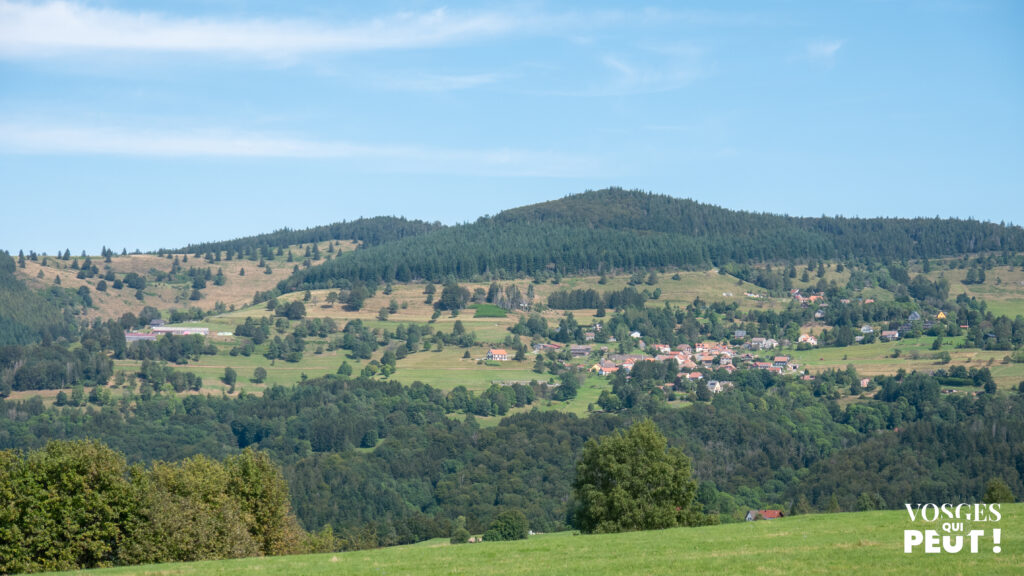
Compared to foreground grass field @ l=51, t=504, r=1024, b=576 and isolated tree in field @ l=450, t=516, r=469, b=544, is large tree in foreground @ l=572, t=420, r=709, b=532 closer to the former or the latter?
foreground grass field @ l=51, t=504, r=1024, b=576

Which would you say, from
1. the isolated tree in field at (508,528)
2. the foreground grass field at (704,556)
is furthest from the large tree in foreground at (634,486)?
the isolated tree in field at (508,528)

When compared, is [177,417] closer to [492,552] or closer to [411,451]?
[411,451]

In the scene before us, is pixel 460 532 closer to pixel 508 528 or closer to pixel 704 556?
pixel 508 528

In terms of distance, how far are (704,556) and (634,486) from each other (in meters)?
28.9

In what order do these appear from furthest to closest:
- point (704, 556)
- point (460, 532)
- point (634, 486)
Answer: point (460, 532), point (634, 486), point (704, 556)

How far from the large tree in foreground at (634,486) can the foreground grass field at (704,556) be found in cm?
1417

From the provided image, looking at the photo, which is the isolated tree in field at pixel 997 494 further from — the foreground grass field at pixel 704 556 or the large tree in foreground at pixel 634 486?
the foreground grass field at pixel 704 556

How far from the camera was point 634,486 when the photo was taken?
6881cm

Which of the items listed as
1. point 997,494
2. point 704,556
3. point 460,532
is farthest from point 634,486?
point 460,532

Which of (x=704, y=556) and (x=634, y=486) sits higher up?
(x=704, y=556)

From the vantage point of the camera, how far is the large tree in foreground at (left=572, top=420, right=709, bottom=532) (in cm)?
6719

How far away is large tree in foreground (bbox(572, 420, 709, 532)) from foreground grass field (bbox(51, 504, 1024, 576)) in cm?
1417

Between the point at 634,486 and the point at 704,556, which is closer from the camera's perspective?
the point at 704,556

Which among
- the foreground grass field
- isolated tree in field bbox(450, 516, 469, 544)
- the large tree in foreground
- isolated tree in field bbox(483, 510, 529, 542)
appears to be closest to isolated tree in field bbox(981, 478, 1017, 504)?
the large tree in foreground
